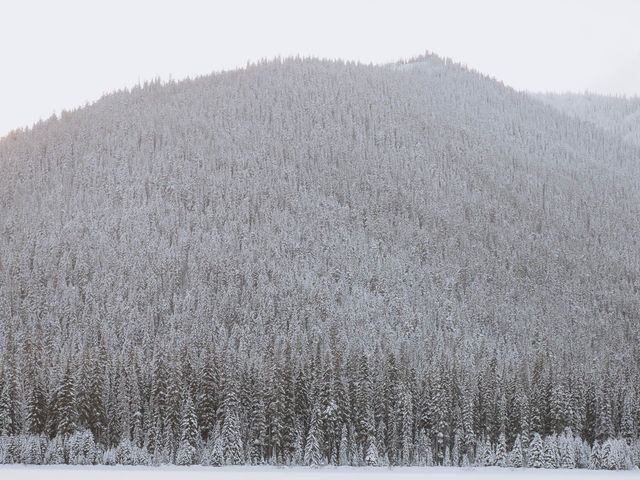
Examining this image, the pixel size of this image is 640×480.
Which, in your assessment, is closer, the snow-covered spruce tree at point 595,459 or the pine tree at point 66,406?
the pine tree at point 66,406

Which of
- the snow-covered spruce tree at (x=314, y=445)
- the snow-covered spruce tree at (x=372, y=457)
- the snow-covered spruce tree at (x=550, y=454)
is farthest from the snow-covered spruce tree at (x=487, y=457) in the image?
the snow-covered spruce tree at (x=314, y=445)

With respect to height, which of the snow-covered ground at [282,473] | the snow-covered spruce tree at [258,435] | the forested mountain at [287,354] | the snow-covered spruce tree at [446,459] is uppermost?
the forested mountain at [287,354]

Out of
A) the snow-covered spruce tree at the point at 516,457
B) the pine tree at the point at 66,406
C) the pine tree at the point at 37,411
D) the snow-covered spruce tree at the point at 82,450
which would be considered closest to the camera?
the snow-covered spruce tree at the point at 82,450

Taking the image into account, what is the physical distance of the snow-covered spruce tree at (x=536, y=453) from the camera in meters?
100

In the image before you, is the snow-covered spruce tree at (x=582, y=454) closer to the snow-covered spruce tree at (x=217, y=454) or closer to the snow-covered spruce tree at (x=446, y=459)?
the snow-covered spruce tree at (x=446, y=459)

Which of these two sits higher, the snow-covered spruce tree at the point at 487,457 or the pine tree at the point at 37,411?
the pine tree at the point at 37,411

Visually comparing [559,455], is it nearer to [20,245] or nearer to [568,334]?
[568,334]

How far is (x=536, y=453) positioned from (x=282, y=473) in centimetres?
3604

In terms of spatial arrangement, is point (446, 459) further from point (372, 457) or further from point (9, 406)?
point (9, 406)

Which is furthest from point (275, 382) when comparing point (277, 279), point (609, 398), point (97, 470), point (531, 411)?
point (277, 279)

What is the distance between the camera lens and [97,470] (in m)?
85.6

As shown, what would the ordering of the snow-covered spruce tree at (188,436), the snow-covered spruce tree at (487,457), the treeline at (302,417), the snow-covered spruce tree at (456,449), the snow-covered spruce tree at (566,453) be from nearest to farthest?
the snow-covered spruce tree at (188,436) → the treeline at (302,417) → the snow-covered spruce tree at (566,453) → the snow-covered spruce tree at (487,457) → the snow-covered spruce tree at (456,449)

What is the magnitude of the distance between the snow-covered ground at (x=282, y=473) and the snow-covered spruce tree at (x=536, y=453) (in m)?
3.50

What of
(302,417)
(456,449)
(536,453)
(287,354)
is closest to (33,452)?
(302,417)
